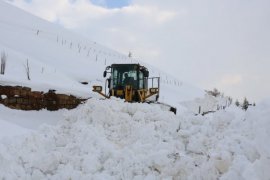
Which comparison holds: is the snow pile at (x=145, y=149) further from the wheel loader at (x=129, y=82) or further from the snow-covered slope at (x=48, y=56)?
the snow-covered slope at (x=48, y=56)

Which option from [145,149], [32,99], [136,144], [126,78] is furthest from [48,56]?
[145,149]

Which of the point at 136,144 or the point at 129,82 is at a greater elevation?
the point at 129,82

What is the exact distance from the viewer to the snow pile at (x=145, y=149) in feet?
18.9

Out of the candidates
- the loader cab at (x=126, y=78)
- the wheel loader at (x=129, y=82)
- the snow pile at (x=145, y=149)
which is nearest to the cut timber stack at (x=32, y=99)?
the wheel loader at (x=129, y=82)

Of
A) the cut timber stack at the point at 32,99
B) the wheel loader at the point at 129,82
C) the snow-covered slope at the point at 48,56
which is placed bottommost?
the cut timber stack at the point at 32,99

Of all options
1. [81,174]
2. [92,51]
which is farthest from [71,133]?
[92,51]

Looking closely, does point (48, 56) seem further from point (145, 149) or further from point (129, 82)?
point (145, 149)

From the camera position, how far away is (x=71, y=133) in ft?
29.1

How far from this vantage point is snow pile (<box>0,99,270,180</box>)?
5754 mm

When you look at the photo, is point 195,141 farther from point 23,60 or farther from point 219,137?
point 23,60

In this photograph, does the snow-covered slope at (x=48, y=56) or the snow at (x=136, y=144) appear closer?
the snow at (x=136, y=144)

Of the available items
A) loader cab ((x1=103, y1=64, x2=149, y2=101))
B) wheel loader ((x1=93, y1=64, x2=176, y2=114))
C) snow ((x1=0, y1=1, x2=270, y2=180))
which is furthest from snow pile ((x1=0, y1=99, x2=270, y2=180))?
loader cab ((x1=103, y1=64, x2=149, y2=101))

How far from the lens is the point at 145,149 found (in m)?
7.40

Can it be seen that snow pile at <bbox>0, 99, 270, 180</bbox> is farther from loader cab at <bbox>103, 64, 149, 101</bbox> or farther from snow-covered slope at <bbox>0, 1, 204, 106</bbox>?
snow-covered slope at <bbox>0, 1, 204, 106</bbox>
